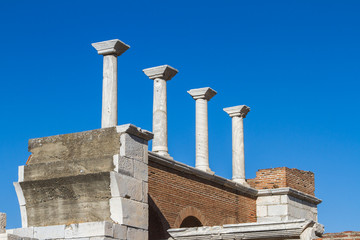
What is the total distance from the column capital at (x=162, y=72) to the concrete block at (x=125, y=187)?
4062mm

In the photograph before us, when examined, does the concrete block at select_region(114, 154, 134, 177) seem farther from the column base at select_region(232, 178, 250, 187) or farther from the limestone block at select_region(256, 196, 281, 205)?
the limestone block at select_region(256, 196, 281, 205)

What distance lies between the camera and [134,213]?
1230 cm

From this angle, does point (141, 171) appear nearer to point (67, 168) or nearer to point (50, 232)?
point (67, 168)

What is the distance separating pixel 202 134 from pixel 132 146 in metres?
5.48

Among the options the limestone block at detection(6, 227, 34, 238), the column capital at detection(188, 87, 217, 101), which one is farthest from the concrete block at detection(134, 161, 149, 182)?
the column capital at detection(188, 87, 217, 101)

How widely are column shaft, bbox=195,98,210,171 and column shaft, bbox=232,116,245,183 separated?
5.55 feet

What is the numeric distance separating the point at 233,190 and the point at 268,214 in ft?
5.18

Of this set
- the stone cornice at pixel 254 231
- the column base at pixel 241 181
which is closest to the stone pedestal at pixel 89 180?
the stone cornice at pixel 254 231

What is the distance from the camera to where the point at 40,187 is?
12.8 m

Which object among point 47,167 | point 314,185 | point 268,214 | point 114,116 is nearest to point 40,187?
point 47,167

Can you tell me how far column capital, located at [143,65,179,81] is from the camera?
52.5ft

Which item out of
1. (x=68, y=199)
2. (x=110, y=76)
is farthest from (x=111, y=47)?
(x=68, y=199)

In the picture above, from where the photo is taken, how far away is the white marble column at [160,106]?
51.8ft

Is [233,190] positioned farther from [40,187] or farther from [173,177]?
[40,187]
